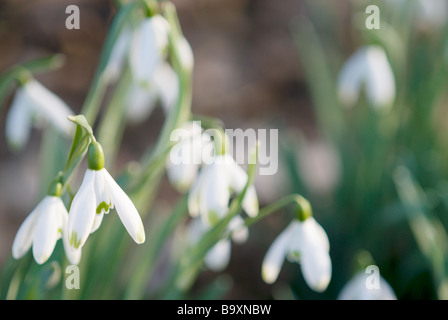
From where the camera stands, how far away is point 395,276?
1.62 m

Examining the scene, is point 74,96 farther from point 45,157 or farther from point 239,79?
point 45,157

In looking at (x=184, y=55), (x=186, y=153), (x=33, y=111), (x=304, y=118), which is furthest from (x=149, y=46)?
(x=304, y=118)

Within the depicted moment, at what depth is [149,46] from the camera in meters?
1.00

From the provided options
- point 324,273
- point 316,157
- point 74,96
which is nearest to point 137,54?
point 324,273

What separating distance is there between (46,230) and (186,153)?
1.21ft

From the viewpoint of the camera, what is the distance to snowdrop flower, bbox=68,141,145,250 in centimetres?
76

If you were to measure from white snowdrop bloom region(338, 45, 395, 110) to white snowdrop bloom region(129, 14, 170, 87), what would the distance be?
0.65m

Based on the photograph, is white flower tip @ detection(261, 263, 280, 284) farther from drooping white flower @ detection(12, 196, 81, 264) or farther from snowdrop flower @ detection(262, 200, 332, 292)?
drooping white flower @ detection(12, 196, 81, 264)

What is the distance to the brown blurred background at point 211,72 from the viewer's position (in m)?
2.06

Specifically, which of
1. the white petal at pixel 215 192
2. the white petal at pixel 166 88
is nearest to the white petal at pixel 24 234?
the white petal at pixel 215 192

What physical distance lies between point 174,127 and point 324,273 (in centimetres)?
37

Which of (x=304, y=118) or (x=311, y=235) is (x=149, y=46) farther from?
(x=304, y=118)

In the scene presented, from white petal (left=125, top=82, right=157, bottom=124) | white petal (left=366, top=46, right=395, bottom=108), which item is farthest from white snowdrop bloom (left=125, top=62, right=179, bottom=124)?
white petal (left=366, top=46, right=395, bottom=108)

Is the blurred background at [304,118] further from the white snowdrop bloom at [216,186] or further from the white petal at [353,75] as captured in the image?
the white snowdrop bloom at [216,186]
